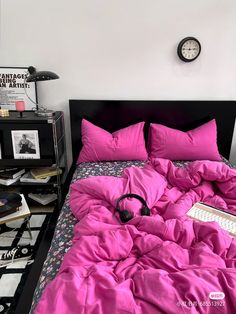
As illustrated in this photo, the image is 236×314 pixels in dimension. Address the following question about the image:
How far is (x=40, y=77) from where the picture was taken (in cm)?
195

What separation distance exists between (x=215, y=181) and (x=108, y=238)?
94cm

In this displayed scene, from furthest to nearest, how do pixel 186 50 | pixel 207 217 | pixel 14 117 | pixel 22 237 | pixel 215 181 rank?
pixel 186 50 → pixel 14 117 → pixel 22 237 → pixel 215 181 → pixel 207 217

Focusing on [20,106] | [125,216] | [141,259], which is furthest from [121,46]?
[141,259]

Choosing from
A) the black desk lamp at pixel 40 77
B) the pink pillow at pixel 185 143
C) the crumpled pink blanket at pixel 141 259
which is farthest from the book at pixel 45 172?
the pink pillow at pixel 185 143

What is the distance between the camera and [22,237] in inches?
77.8

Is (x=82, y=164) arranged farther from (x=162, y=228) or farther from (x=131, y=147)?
(x=162, y=228)

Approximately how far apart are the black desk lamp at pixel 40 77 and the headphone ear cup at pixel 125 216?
1257mm

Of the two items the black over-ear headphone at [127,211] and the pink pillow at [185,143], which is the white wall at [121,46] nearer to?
the pink pillow at [185,143]

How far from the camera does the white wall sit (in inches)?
87.6

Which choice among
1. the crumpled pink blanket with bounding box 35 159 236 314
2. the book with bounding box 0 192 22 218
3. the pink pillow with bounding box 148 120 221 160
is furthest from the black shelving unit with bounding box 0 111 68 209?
the pink pillow with bounding box 148 120 221 160

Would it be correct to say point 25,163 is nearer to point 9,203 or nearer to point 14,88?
point 9,203

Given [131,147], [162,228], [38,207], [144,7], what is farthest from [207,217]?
[144,7]

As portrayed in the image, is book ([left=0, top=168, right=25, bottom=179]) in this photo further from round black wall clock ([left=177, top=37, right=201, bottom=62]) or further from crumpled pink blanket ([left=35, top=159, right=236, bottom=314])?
round black wall clock ([left=177, top=37, right=201, bottom=62])

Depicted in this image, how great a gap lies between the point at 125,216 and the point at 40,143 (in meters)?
1.22
